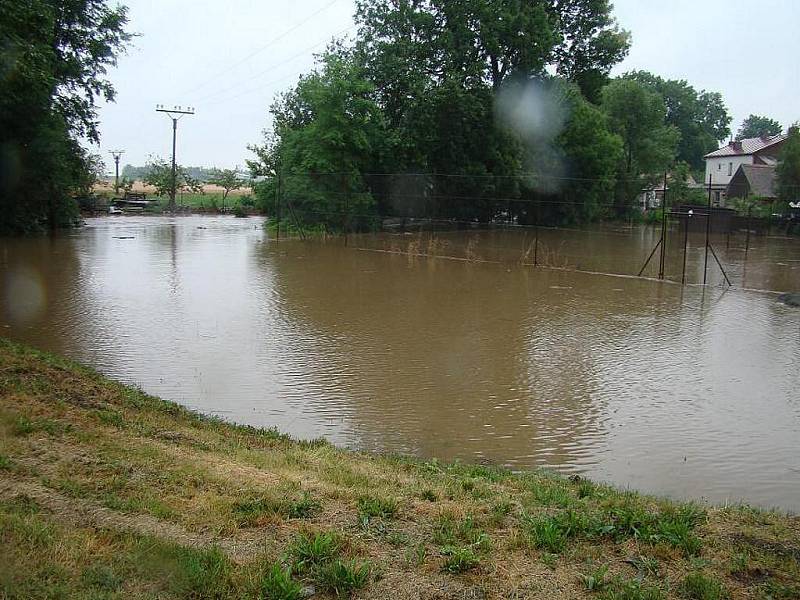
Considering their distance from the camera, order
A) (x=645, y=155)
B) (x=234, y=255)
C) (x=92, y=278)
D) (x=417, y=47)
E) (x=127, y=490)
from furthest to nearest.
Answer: (x=645, y=155)
(x=417, y=47)
(x=234, y=255)
(x=92, y=278)
(x=127, y=490)

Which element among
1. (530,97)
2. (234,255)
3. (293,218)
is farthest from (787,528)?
(530,97)

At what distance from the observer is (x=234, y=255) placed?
78.6 ft

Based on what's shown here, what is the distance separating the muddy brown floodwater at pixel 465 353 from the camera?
278 inches

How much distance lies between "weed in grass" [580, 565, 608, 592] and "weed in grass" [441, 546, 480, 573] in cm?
51

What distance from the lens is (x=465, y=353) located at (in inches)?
428

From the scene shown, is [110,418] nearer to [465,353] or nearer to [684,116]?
[465,353]

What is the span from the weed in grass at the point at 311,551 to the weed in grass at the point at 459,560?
536mm

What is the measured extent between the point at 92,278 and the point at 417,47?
73.6ft

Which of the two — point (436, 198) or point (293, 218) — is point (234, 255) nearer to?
point (293, 218)

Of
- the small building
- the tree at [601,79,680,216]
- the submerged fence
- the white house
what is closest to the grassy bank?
the submerged fence

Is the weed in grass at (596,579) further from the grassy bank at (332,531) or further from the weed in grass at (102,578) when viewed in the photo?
the weed in grass at (102,578)

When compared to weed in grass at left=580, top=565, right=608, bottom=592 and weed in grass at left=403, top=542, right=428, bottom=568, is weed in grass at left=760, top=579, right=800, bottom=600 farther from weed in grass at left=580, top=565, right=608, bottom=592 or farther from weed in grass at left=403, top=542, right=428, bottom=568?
weed in grass at left=403, top=542, right=428, bottom=568

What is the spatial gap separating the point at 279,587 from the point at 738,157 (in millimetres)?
69833

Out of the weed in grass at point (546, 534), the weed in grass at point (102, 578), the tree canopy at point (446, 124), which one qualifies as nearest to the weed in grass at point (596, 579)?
the weed in grass at point (546, 534)
